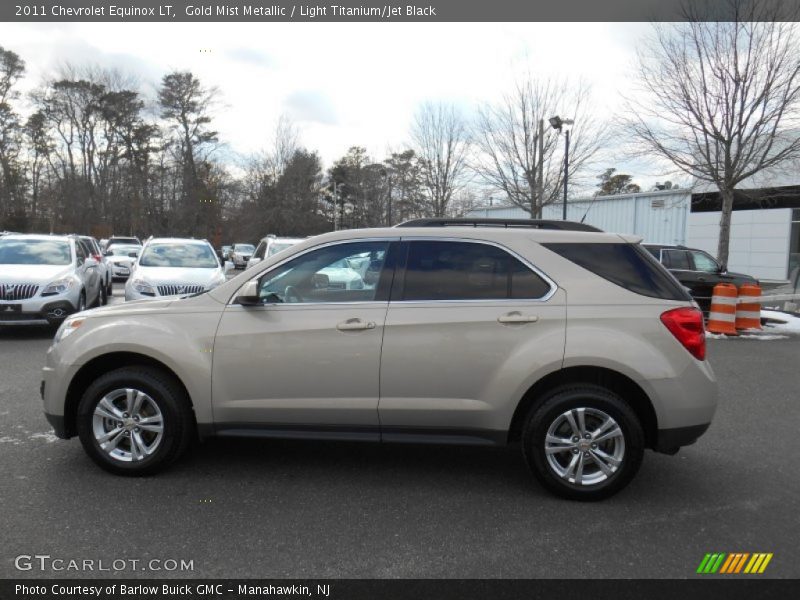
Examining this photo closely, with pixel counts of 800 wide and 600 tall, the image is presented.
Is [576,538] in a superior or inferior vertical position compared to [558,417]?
inferior

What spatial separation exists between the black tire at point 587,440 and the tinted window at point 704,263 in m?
13.1

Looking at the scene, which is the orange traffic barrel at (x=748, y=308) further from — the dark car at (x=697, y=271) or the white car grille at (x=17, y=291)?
the white car grille at (x=17, y=291)

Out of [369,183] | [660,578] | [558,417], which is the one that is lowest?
[660,578]

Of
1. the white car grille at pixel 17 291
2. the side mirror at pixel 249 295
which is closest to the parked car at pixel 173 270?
the white car grille at pixel 17 291

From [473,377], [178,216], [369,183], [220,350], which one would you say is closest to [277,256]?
[220,350]

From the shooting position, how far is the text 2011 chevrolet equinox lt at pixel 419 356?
155 inches

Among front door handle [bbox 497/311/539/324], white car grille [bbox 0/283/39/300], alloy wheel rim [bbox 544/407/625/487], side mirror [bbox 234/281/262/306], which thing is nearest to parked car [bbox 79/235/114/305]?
white car grille [bbox 0/283/39/300]

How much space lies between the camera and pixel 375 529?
3549 millimetres

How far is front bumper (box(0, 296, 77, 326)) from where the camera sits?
31.4 feet

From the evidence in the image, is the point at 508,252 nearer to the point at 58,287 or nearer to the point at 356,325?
the point at 356,325

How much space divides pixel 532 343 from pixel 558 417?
1.69 ft

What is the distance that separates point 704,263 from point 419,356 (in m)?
13.9

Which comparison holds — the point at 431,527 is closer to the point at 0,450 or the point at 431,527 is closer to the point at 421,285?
the point at 421,285

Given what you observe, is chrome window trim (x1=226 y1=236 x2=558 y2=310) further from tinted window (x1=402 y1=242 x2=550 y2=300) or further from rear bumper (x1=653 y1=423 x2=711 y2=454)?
rear bumper (x1=653 y1=423 x2=711 y2=454)
